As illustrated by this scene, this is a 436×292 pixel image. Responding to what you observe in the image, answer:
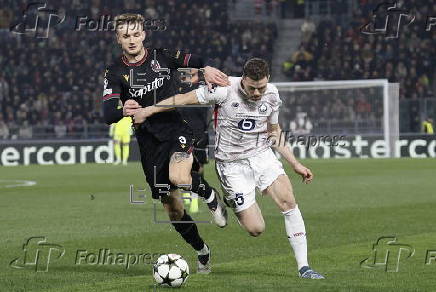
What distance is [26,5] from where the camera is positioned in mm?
38250

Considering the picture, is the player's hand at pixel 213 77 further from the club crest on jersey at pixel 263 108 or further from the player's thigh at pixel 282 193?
the player's thigh at pixel 282 193

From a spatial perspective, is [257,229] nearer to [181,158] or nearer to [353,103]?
[181,158]

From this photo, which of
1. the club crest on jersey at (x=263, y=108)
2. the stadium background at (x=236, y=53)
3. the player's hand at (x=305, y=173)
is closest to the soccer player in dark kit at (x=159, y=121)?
the club crest on jersey at (x=263, y=108)

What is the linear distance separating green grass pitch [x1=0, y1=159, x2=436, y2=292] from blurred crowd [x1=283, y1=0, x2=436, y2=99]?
1248 cm

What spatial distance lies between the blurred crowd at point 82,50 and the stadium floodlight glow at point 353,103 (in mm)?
3697

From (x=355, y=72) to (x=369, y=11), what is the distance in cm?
282

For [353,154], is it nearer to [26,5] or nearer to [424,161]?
[424,161]

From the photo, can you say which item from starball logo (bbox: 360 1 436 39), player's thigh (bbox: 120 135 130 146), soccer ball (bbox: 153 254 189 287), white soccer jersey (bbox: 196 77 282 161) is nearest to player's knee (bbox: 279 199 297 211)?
white soccer jersey (bbox: 196 77 282 161)

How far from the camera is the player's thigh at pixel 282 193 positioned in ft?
26.2

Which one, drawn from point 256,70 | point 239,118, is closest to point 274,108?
point 239,118

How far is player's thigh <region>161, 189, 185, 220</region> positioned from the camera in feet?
28.1

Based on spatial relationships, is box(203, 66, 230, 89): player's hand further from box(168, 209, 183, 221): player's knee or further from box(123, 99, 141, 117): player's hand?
box(168, 209, 183, 221): player's knee

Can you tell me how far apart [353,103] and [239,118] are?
25.2 m

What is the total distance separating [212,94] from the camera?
8.06 meters
